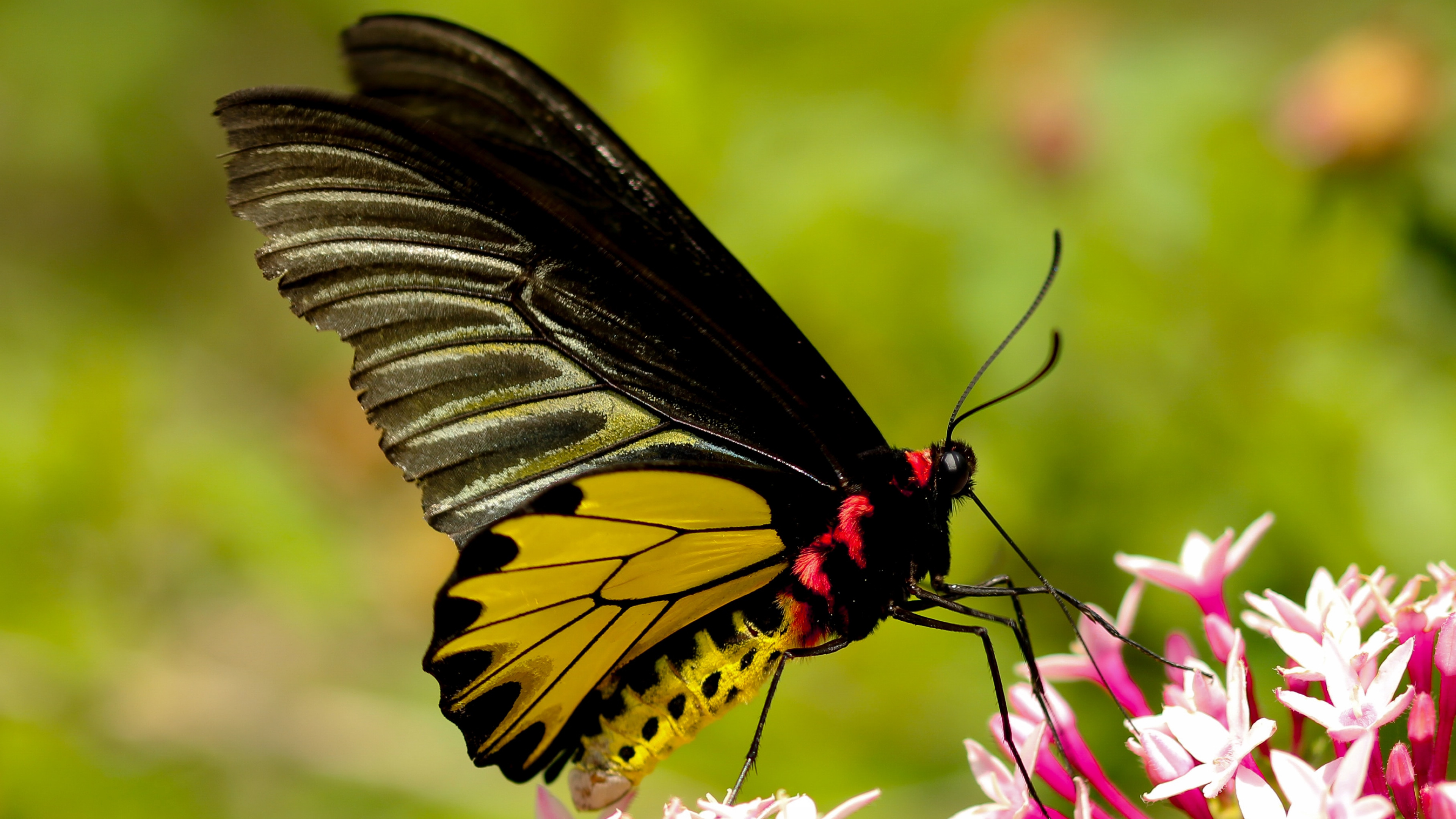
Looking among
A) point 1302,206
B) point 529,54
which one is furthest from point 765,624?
point 529,54

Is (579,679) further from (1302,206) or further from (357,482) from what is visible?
(357,482)

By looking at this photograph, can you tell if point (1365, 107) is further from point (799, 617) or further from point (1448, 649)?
point (799, 617)

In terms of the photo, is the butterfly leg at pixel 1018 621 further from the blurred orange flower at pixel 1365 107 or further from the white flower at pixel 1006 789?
the blurred orange flower at pixel 1365 107

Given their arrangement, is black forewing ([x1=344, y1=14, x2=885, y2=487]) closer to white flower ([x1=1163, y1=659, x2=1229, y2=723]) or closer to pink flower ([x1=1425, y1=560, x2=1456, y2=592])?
white flower ([x1=1163, y1=659, x2=1229, y2=723])

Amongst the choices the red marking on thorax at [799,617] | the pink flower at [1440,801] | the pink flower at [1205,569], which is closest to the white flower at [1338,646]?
the pink flower at [1440,801]

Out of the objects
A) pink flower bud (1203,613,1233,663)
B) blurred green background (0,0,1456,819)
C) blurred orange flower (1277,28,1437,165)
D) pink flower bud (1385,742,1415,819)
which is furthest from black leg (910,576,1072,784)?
blurred orange flower (1277,28,1437,165)

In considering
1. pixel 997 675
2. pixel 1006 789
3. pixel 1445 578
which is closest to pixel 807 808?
pixel 1006 789
